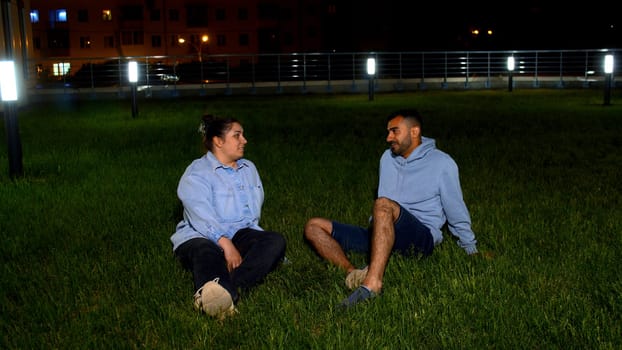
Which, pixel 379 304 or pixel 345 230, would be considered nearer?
pixel 379 304

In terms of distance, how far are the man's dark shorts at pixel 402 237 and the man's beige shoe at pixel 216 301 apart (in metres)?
1.34

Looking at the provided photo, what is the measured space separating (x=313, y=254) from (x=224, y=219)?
2.64 ft

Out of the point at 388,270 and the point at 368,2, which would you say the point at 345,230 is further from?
the point at 368,2

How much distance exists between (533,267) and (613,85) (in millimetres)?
28245

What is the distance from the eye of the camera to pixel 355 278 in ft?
15.7

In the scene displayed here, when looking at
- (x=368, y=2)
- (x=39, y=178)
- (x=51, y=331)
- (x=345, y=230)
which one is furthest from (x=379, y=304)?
(x=368, y=2)

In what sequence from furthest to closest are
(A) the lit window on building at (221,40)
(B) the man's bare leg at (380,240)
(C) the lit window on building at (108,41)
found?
(A) the lit window on building at (221,40)
(C) the lit window on building at (108,41)
(B) the man's bare leg at (380,240)

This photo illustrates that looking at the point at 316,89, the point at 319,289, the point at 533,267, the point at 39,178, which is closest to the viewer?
the point at 319,289

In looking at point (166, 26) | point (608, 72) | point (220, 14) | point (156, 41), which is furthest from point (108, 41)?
point (608, 72)

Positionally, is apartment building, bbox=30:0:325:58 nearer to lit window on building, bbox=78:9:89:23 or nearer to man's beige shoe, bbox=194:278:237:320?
lit window on building, bbox=78:9:89:23

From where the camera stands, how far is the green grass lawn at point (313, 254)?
4.11 meters

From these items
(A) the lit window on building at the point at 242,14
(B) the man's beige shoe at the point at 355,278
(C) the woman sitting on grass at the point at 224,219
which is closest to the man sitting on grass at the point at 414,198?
(B) the man's beige shoe at the point at 355,278

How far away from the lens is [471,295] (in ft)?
14.9

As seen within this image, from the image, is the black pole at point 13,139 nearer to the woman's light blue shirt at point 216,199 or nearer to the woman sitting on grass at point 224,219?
the woman sitting on grass at point 224,219
